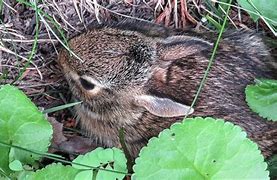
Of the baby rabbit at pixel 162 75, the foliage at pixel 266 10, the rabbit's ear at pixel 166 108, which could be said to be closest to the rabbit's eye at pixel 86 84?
the baby rabbit at pixel 162 75

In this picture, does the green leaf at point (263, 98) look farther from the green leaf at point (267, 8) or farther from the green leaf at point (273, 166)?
the green leaf at point (267, 8)

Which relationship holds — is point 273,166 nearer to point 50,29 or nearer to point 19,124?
point 19,124

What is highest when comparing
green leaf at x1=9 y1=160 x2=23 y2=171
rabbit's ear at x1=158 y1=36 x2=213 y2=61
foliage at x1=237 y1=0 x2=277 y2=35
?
foliage at x1=237 y1=0 x2=277 y2=35

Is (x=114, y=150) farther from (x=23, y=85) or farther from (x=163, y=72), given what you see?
(x=23, y=85)

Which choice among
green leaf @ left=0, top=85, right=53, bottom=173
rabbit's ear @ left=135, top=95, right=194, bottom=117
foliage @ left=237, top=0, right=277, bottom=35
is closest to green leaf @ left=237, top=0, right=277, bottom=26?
foliage @ left=237, top=0, right=277, bottom=35

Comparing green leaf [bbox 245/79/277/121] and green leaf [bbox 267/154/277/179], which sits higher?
green leaf [bbox 245/79/277/121]

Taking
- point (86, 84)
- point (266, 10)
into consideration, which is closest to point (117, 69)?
point (86, 84)

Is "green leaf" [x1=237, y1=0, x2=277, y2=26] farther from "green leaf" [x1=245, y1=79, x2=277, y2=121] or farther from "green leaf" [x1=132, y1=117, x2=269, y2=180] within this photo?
"green leaf" [x1=132, y1=117, x2=269, y2=180]

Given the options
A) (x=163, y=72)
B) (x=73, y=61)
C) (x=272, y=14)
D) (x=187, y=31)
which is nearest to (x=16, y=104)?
(x=73, y=61)
